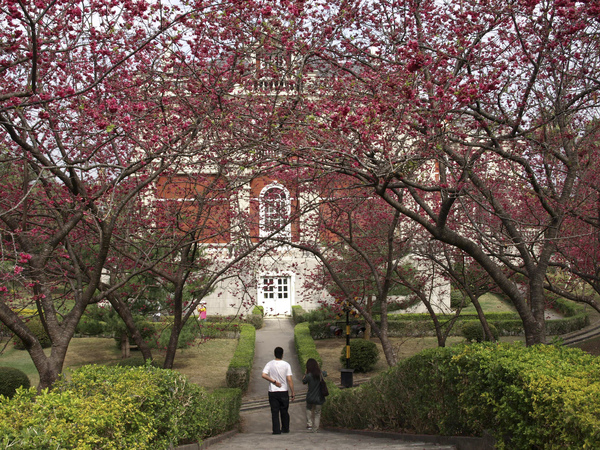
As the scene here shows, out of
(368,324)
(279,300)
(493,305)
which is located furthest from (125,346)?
(493,305)

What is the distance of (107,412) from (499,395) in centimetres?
350

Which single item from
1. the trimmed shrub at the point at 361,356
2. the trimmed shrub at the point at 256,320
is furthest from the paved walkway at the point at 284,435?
the trimmed shrub at the point at 361,356

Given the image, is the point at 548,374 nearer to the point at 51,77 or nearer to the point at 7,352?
the point at 51,77

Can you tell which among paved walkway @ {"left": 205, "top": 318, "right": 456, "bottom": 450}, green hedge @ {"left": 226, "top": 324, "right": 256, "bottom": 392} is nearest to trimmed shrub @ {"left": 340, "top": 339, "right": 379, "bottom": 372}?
paved walkway @ {"left": 205, "top": 318, "right": 456, "bottom": 450}

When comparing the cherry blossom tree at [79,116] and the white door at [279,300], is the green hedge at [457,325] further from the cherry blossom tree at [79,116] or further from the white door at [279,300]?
the cherry blossom tree at [79,116]

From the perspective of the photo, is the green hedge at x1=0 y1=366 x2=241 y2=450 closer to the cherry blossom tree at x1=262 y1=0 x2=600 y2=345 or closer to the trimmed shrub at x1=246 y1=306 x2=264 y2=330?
the cherry blossom tree at x1=262 y1=0 x2=600 y2=345

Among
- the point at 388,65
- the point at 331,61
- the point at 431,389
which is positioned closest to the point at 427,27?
the point at 388,65

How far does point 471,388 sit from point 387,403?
2.87m

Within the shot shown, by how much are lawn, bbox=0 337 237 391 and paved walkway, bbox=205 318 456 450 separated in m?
1.17

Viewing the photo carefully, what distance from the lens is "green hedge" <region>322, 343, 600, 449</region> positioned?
393 cm

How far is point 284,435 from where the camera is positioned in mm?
9266

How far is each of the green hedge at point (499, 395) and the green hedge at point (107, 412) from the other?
9.36 feet

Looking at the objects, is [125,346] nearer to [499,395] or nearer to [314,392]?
[314,392]

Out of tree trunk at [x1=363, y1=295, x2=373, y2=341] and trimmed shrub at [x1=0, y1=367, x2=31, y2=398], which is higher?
tree trunk at [x1=363, y1=295, x2=373, y2=341]
